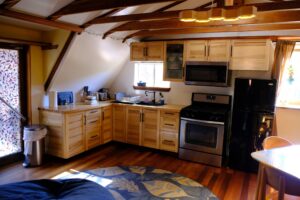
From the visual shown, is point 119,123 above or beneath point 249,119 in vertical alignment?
beneath

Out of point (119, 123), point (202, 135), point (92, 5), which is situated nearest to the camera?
point (92, 5)

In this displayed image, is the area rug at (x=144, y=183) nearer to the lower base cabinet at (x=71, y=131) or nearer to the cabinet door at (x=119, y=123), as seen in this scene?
the lower base cabinet at (x=71, y=131)

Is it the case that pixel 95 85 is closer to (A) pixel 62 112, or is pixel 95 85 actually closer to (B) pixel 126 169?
(A) pixel 62 112

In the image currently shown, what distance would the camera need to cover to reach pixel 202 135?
396 centimetres

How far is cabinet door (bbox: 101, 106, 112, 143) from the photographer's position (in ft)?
15.0

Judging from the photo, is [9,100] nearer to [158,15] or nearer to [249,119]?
[158,15]

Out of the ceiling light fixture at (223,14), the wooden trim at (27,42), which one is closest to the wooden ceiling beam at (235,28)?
the wooden trim at (27,42)

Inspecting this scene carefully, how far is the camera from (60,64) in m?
3.85

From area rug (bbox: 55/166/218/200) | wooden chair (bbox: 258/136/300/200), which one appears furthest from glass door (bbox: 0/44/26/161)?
wooden chair (bbox: 258/136/300/200)

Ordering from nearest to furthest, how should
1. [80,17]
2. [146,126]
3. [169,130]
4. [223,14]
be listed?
1. [223,14]
2. [80,17]
3. [169,130]
4. [146,126]

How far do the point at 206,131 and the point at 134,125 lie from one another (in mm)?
1452

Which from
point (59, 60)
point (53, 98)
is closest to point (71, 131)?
point (53, 98)

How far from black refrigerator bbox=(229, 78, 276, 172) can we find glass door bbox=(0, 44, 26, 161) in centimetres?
356

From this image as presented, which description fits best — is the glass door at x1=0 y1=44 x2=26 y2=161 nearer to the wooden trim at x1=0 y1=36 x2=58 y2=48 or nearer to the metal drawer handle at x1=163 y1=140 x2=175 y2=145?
the wooden trim at x1=0 y1=36 x2=58 y2=48
